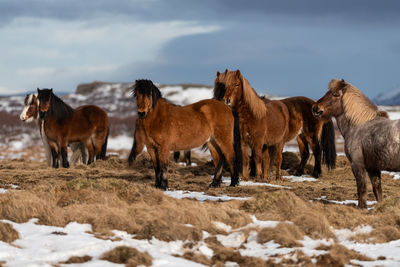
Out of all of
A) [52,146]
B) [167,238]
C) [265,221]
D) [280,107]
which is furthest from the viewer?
[52,146]

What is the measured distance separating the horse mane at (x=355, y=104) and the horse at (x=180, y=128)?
108 inches

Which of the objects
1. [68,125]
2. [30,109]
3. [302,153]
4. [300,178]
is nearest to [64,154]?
[68,125]

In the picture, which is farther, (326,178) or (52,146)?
(52,146)

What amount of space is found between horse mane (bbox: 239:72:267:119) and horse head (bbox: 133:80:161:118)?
2.42 m

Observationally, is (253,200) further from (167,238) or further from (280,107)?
(280,107)

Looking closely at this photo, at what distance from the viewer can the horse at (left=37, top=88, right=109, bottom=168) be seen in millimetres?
14462

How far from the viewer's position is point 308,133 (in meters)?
13.9

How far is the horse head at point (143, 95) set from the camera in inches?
368

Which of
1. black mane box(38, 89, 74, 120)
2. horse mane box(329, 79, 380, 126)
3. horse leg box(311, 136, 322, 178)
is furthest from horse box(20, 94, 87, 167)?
horse mane box(329, 79, 380, 126)

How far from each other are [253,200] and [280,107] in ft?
16.2

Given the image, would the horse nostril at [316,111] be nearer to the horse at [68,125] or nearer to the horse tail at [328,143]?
the horse tail at [328,143]

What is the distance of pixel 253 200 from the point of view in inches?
312

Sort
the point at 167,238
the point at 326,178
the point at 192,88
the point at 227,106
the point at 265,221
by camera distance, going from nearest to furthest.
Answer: the point at 167,238
the point at 265,221
the point at 227,106
the point at 326,178
the point at 192,88

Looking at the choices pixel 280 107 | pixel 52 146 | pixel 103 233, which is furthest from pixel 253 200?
pixel 52 146
